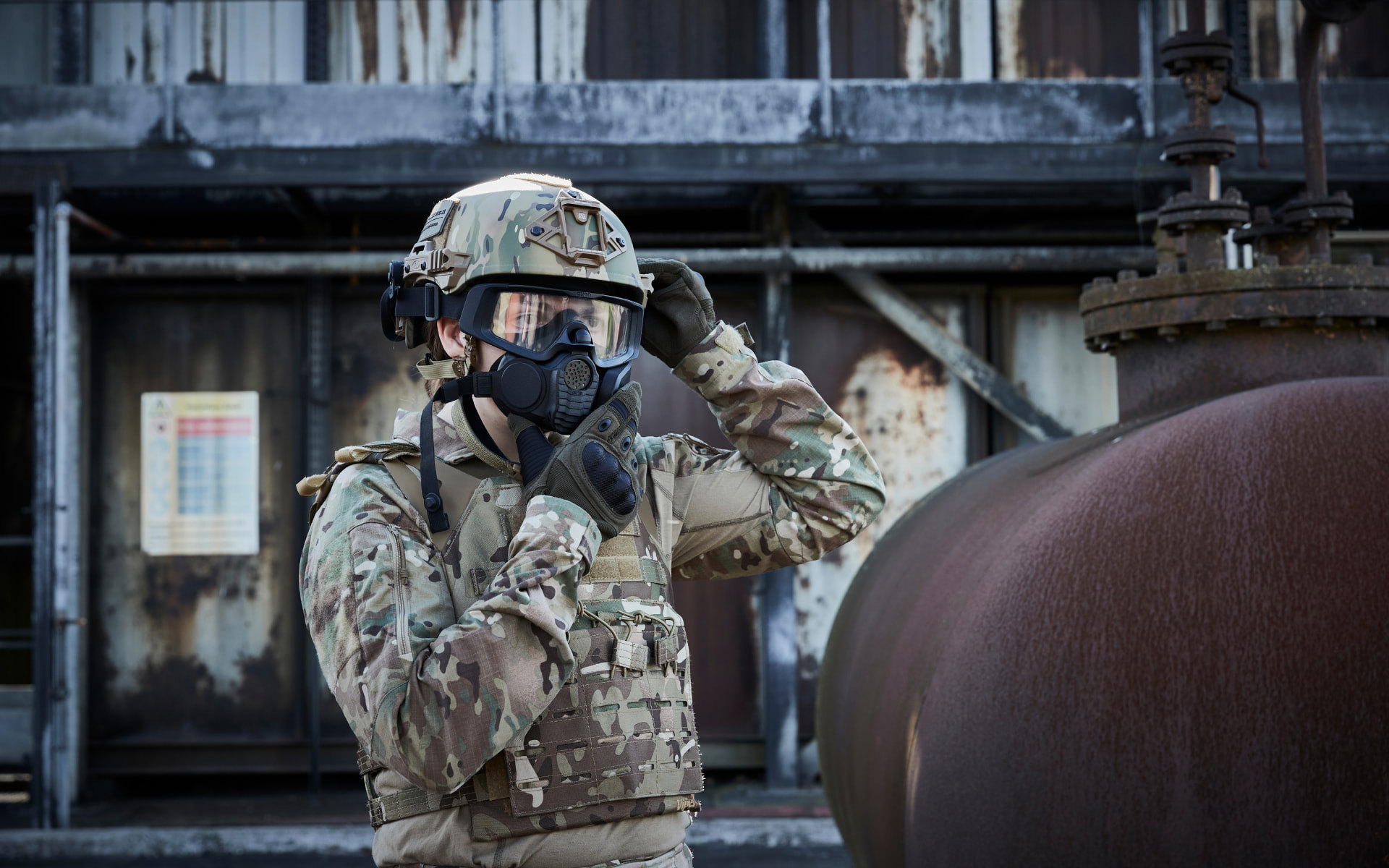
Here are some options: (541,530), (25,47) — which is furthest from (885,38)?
(541,530)

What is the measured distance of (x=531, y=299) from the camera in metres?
1.90

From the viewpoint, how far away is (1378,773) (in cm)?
181

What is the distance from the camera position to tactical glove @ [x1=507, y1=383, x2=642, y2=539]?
174 centimetres

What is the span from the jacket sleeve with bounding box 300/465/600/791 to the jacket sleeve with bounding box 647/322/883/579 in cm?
43

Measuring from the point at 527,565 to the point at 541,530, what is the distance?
0.06 meters

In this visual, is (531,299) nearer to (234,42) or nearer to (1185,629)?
(1185,629)

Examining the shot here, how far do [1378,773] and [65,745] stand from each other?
222 inches

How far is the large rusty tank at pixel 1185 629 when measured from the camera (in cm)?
185

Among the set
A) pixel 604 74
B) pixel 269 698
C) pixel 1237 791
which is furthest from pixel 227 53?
pixel 1237 791

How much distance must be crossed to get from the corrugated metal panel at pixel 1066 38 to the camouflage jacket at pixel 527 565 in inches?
198

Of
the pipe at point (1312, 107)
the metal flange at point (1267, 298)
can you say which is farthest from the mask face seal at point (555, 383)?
the pipe at point (1312, 107)

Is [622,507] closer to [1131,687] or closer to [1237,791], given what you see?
[1131,687]

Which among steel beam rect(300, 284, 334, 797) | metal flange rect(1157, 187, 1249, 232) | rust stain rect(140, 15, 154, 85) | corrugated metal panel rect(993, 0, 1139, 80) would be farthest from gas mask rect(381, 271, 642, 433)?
rust stain rect(140, 15, 154, 85)

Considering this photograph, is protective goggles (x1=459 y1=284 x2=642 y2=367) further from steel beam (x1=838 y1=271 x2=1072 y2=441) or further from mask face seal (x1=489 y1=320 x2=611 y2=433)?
steel beam (x1=838 y1=271 x2=1072 y2=441)
